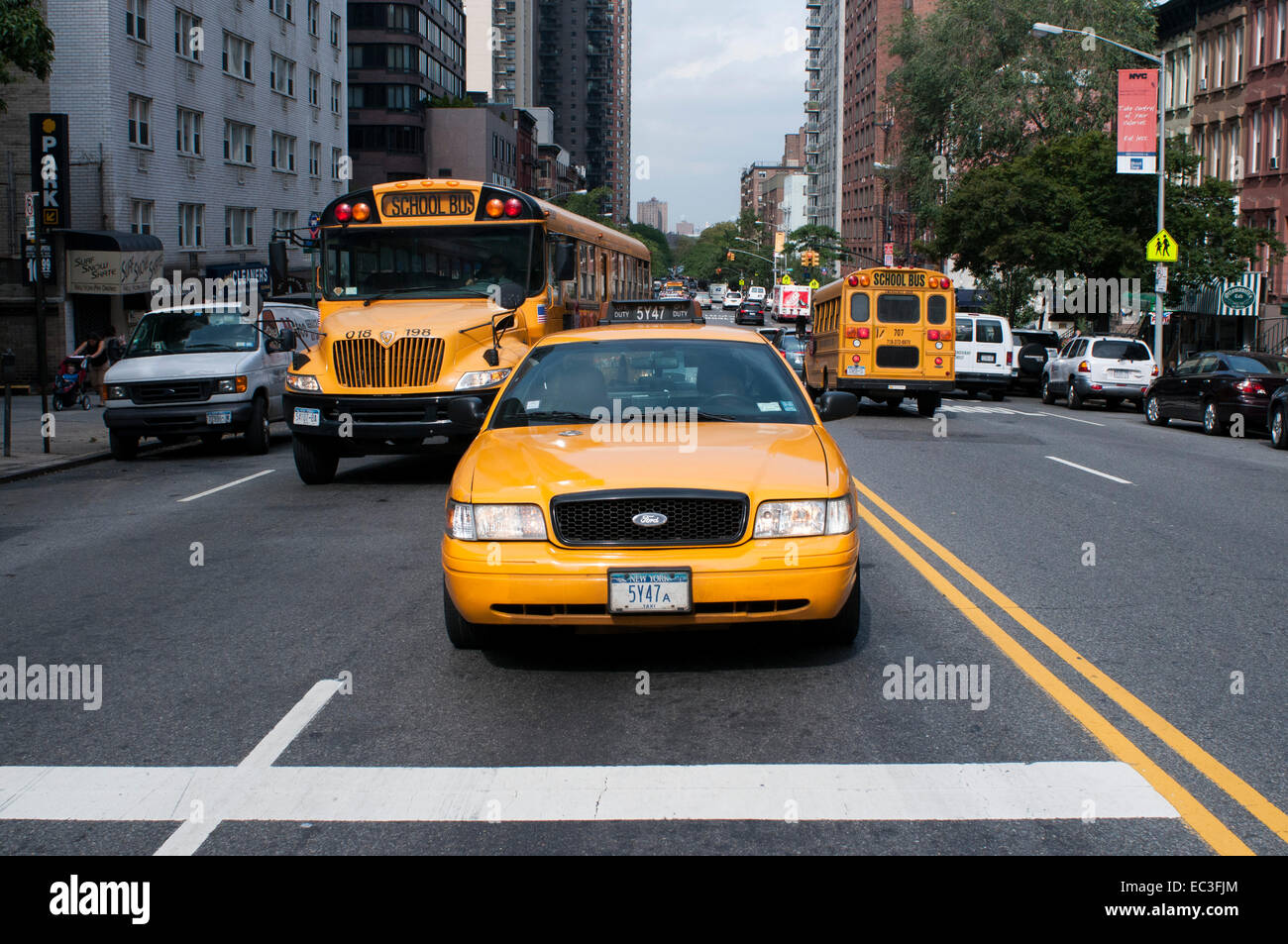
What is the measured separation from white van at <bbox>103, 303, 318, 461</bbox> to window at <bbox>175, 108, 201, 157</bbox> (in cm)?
2599

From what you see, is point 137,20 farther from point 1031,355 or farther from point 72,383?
point 1031,355

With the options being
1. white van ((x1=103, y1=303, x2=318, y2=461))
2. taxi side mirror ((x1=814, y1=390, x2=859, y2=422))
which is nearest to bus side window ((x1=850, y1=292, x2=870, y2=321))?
white van ((x1=103, y1=303, x2=318, y2=461))

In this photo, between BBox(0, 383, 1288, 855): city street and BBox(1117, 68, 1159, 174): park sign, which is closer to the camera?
BBox(0, 383, 1288, 855): city street

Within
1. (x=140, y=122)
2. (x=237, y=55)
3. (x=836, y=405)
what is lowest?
(x=836, y=405)

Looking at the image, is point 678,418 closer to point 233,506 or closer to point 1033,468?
point 233,506

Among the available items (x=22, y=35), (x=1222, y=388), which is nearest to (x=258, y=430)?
(x=22, y=35)

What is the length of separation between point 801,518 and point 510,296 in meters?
8.95

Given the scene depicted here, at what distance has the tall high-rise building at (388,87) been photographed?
82.6 meters

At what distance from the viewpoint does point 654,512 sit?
5.83 metres

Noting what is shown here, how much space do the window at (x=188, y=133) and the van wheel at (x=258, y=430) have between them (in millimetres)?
27467

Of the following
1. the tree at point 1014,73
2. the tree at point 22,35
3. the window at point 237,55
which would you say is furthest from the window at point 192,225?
the tree at point 1014,73

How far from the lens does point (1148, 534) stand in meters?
10.8

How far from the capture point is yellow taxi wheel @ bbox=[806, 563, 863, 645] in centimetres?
636

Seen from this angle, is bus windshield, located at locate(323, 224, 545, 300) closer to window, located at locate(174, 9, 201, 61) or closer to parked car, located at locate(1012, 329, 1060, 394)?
parked car, located at locate(1012, 329, 1060, 394)
